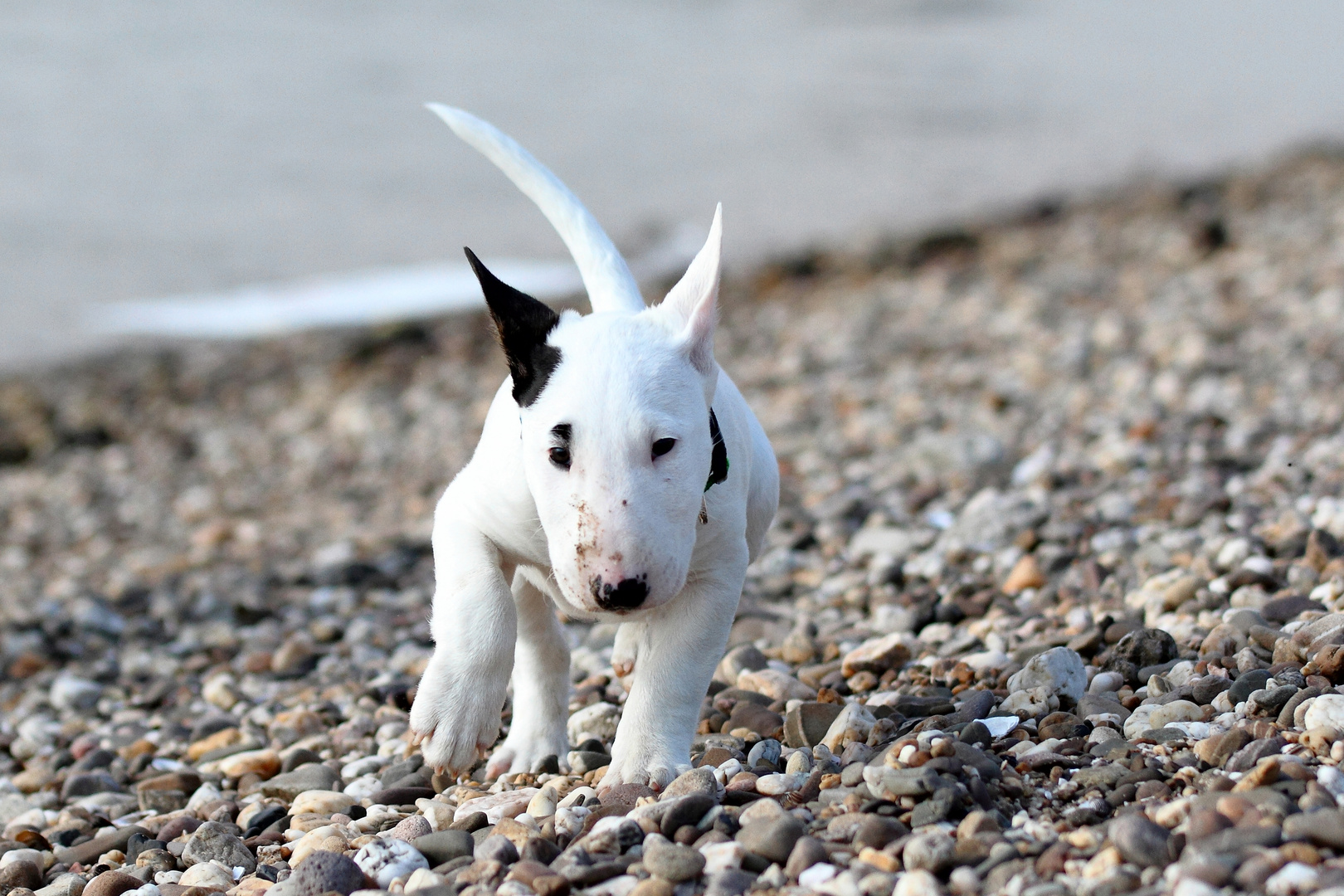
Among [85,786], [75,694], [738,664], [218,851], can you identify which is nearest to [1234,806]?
[738,664]

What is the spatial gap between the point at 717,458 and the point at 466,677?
36.8 inches

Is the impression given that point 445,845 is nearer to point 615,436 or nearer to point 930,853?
point 615,436

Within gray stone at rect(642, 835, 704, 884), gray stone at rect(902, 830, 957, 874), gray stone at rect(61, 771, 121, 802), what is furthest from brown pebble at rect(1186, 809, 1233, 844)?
gray stone at rect(61, 771, 121, 802)

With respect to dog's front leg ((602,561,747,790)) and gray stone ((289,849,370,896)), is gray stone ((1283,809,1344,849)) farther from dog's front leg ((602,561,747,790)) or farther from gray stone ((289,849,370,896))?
gray stone ((289,849,370,896))

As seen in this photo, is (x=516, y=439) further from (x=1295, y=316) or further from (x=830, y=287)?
(x=830, y=287)

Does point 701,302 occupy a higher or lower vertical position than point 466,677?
higher

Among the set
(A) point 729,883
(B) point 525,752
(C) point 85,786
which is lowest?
(C) point 85,786

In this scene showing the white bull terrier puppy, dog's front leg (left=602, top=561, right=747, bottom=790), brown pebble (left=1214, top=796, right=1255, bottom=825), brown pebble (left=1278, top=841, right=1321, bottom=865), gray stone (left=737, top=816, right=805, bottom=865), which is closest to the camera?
brown pebble (left=1278, top=841, right=1321, bottom=865)

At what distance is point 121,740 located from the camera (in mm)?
5742

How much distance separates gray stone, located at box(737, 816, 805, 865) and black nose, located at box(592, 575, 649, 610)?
59 cm

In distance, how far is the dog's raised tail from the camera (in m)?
4.69

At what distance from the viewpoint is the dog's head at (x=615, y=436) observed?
345 centimetres

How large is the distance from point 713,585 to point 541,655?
965mm

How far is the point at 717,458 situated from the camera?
12.9 feet
